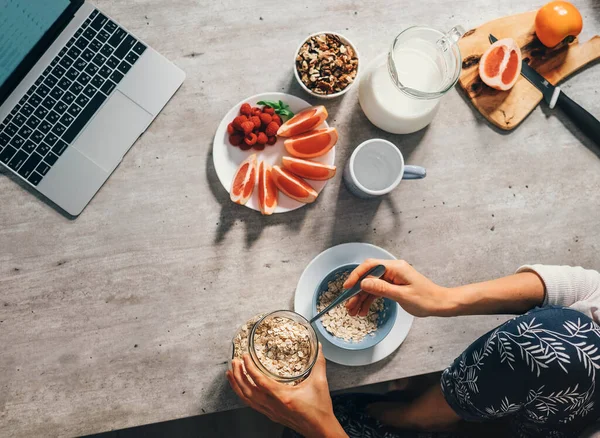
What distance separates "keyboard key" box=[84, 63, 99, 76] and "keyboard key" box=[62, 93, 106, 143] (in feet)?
0.16

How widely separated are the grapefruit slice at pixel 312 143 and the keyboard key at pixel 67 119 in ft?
1.48

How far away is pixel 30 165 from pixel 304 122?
577mm

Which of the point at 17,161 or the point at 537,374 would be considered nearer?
the point at 537,374

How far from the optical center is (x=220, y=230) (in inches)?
44.1

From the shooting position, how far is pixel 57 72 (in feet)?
3.55

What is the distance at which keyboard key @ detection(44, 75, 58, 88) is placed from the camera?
3.54 feet

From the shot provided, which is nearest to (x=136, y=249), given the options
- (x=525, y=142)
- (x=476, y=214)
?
(x=476, y=214)

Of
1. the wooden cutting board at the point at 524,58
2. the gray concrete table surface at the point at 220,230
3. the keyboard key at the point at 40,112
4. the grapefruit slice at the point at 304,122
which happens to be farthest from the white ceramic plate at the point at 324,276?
the keyboard key at the point at 40,112

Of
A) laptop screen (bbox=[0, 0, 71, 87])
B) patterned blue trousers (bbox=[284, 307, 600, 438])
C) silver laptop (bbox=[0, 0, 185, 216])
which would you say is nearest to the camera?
patterned blue trousers (bbox=[284, 307, 600, 438])

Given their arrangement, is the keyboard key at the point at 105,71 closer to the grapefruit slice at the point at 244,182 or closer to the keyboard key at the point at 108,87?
the keyboard key at the point at 108,87

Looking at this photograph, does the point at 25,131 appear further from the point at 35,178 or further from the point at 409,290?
the point at 409,290

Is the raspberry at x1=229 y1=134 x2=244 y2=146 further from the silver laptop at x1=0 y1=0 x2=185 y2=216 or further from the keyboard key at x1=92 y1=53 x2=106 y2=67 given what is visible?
the keyboard key at x1=92 y1=53 x2=106 y2=67

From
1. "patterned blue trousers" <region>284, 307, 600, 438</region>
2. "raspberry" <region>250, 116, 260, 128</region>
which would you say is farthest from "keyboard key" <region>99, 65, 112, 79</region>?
"patterned blue trousers" <region>284, 307, 600, 438</region>

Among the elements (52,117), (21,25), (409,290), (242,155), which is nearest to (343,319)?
(409,290)
